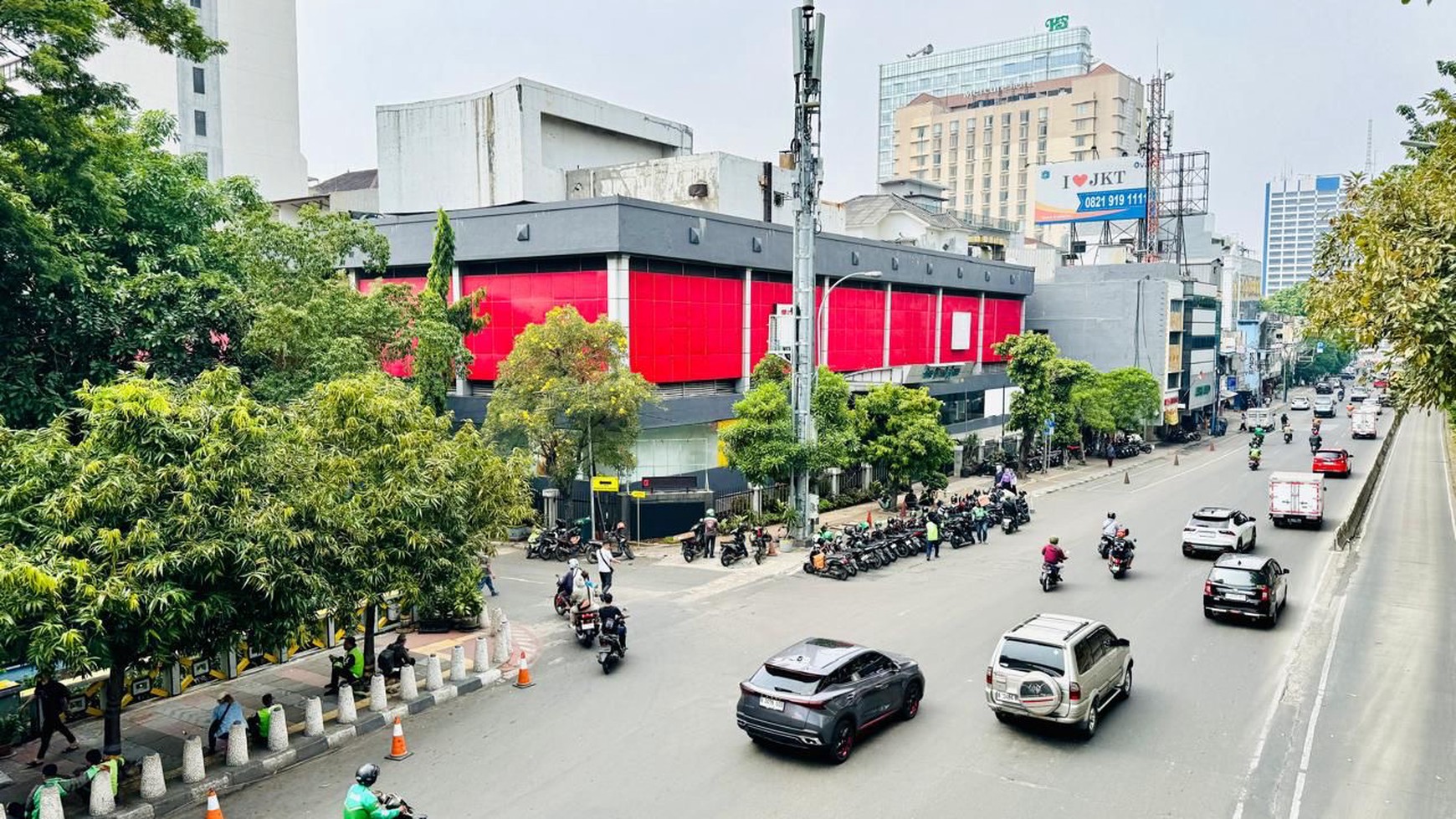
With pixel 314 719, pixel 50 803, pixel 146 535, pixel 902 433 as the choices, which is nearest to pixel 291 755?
pixel 314 719

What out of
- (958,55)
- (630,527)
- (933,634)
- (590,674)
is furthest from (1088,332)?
(958,55)

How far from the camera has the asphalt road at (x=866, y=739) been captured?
1191cm

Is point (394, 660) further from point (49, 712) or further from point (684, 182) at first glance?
point (684, 182)

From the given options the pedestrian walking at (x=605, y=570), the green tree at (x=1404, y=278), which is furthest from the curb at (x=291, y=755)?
the green tree at (x=1404, y=278)

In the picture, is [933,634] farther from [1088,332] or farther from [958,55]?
[958,55]

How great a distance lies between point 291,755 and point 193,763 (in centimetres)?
133

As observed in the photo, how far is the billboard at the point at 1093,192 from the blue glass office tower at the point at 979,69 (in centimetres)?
7293

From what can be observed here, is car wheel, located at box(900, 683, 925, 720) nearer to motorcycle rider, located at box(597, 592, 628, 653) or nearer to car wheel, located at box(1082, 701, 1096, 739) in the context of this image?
car wheel, located at box(1082, 701, 1096, 739)

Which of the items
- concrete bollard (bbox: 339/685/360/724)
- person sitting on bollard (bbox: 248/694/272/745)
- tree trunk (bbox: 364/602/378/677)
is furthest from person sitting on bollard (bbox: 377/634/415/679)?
person sitting on bollard (bbox: 248/694/272/745)

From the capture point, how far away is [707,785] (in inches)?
482

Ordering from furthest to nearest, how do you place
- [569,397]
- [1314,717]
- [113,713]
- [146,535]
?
1. [569,397]
2. [1314,717]
3. [113,713]
4. [146,535]

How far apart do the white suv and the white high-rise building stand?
187ft

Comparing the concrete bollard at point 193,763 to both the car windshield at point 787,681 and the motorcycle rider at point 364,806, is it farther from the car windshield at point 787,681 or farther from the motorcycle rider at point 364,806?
the car windshield at point 787,681

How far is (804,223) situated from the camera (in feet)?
99.7
